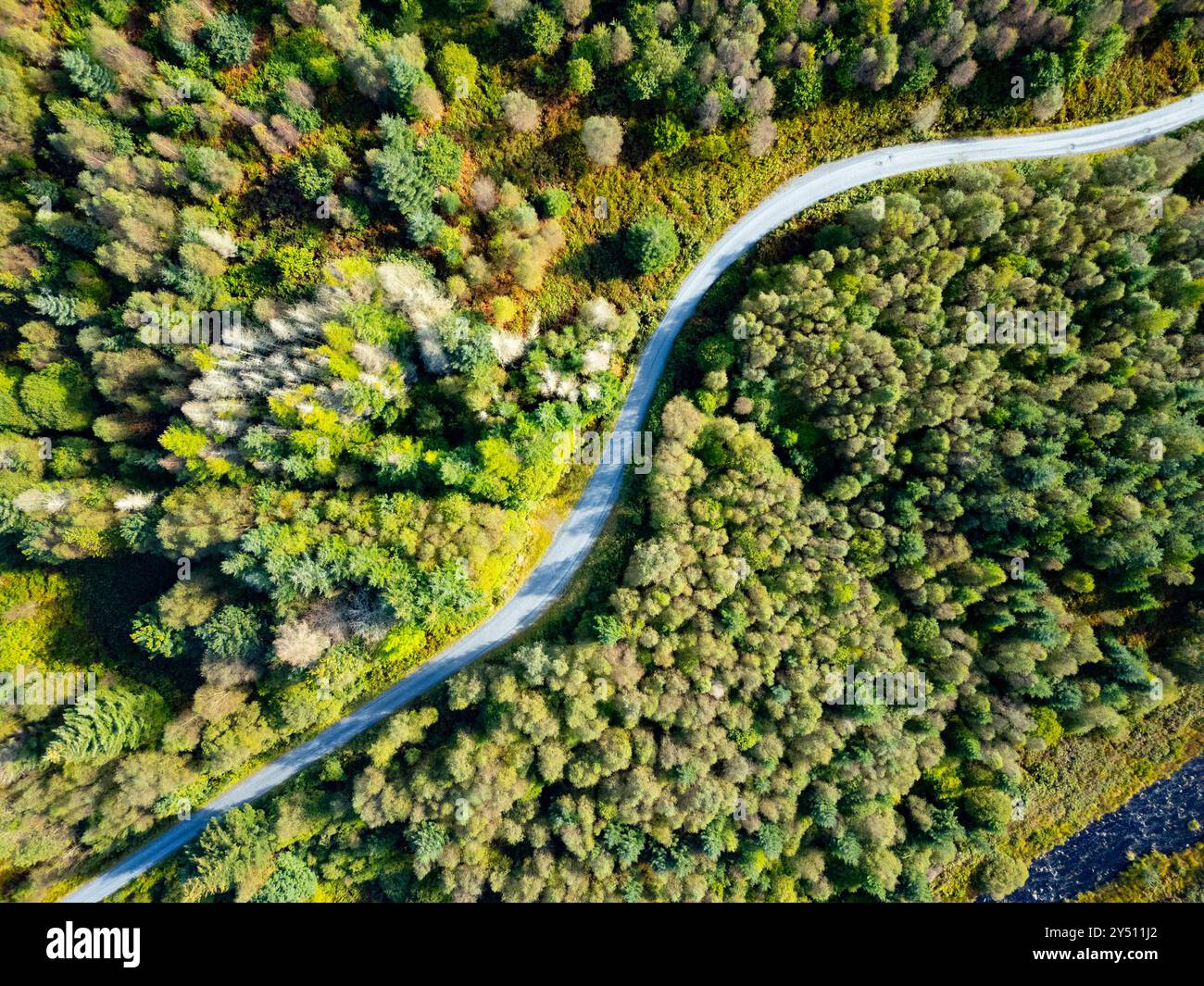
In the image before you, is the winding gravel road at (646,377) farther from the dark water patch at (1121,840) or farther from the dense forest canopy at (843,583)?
the dark water patch at (1121,840)

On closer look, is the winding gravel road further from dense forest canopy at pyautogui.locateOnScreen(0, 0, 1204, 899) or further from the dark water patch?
the dark water patch

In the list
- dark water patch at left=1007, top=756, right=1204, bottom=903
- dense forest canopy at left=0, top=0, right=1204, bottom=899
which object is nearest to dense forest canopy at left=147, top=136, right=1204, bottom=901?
dense forest canopy at left=0, top=0, right=1204, bottom=899

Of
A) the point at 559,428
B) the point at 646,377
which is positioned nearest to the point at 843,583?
the point at 646,377

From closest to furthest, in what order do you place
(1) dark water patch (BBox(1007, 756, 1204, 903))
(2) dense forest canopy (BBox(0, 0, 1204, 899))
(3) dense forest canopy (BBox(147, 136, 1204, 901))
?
(2) dense forest canopy (BBox(0, 0, 1204, 899))
(3) dense forest canopy (BBox(147, 136, 1204, 901))
(1) dark water patch (BBox(1007, 756, 1204, 903))

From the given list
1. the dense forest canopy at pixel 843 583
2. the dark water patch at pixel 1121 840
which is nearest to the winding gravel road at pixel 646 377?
the dense forest canopy at pixel 843 583

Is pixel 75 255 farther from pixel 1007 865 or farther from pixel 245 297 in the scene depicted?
pixel 1007 865
